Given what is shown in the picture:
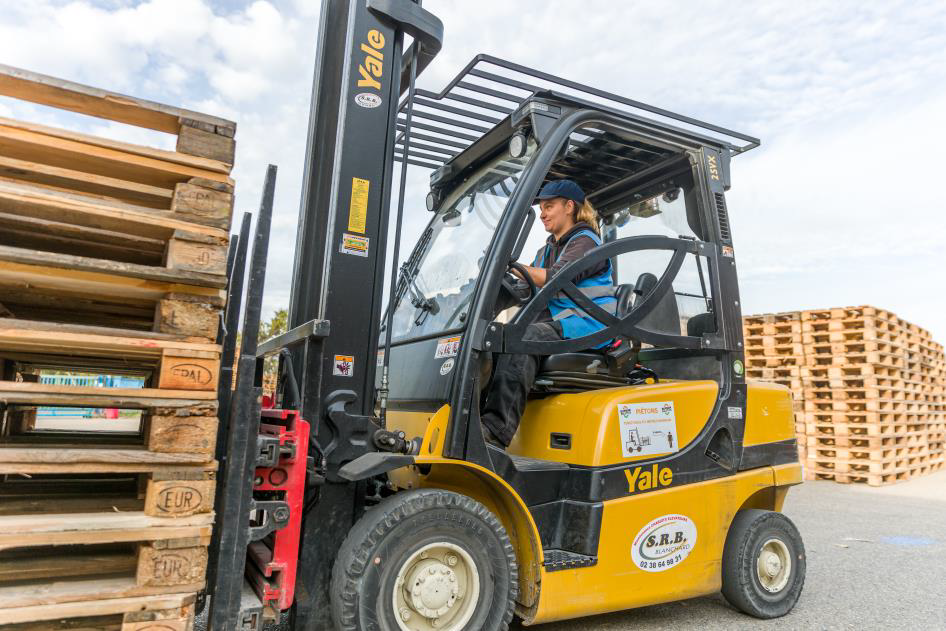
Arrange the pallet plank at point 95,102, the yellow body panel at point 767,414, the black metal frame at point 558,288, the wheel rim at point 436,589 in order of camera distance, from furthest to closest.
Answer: the yellow body panel at point 767,414 < the black metal frame at point 558,288 < the wheel rim at point 436,589 < the pallet plank at point 95,102

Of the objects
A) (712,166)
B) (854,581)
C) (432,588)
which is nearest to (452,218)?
(712,166)

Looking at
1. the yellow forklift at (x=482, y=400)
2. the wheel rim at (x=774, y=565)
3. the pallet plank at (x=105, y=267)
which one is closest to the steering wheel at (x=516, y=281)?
the yellow forklift at (x=482, y=400)

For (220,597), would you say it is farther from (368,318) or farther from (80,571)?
(368,318)

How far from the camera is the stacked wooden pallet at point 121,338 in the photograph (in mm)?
2082

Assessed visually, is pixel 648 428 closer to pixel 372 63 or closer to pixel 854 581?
pixel 372 63

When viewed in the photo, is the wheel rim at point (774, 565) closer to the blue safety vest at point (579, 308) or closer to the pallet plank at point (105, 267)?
the blue safety vest at point (579, 308)

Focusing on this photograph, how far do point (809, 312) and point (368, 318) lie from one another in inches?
358

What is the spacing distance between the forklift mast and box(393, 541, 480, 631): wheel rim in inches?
12.2

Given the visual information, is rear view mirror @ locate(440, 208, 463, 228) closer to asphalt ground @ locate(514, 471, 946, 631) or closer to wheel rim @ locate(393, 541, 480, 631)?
wheel rim @ locate(393, 541, 480, 631)

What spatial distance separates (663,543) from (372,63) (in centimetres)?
267

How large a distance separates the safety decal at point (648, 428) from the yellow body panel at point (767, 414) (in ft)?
2.00

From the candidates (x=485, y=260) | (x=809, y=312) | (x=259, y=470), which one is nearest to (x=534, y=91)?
(x=485, y=260)

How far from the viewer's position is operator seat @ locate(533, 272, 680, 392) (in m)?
3.53

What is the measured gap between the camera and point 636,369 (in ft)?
13.3
